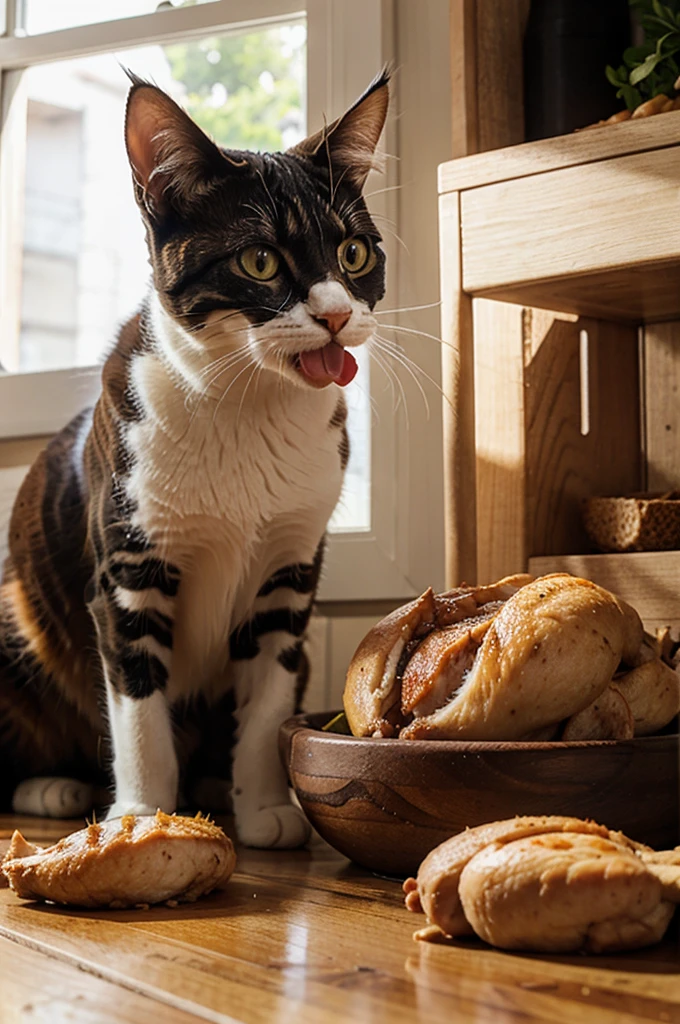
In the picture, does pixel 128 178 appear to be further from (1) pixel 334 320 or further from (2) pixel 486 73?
(1) pixel 334 320

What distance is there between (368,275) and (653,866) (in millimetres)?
731

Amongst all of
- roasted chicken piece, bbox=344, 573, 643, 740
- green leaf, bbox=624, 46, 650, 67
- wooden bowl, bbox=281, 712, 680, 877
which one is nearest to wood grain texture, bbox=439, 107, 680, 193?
green leaf, bbox=624, 46, 650, 67

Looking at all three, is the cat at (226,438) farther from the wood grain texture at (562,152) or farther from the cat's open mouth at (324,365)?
the wood grain texture at (562,152)

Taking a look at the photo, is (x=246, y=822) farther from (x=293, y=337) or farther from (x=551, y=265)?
(x=551, y=265)

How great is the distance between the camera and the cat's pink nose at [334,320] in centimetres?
115

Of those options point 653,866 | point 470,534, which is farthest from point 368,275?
point 653,866

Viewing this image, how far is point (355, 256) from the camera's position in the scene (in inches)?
49.6

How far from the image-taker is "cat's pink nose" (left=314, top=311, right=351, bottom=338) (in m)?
1.15

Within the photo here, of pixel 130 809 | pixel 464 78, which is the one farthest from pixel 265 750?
pixel 464 78

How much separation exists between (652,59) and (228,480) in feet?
2.42

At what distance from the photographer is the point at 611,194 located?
1.22 m

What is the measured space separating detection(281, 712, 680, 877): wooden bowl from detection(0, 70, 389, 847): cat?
0.99 feet

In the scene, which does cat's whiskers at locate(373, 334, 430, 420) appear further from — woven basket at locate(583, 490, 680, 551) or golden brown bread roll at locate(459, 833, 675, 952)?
golden brown bread roll at locate(459, 833, 675, 952)

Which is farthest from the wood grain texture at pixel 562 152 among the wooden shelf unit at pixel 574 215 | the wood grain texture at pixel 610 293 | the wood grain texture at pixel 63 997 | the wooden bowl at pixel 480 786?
the wood grain texture at pixel 63 997
